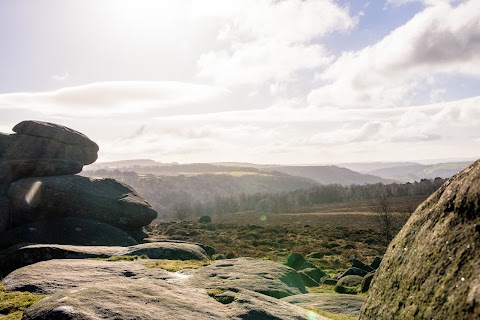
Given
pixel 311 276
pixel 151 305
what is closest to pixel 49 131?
pixel 311 276

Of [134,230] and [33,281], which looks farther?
[134,230]

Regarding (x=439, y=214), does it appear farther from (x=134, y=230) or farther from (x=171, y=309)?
(x=134, y=230)

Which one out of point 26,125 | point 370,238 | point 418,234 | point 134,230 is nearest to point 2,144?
point 26,125

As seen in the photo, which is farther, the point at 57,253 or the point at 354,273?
the point at 354,273

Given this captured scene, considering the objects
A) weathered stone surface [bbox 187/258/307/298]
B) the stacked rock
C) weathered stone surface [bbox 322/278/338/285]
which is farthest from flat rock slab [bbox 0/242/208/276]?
weathered stone surface [bbox 322/278/338/285]

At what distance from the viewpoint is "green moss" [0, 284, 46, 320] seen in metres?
9.23

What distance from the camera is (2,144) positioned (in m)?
39.6

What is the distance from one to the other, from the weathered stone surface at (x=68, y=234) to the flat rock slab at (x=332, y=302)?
23.1m

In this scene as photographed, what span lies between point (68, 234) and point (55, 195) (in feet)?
19.7

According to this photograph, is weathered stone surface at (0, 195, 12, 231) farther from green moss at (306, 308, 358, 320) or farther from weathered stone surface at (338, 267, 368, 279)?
green moss at (306, 308, 358, 320)

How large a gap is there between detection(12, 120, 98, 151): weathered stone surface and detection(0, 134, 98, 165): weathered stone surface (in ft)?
1.57

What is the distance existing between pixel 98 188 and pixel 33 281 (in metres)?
29.2

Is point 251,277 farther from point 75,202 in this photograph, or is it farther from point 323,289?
point 75,202

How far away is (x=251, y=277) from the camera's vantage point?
50.6ft
